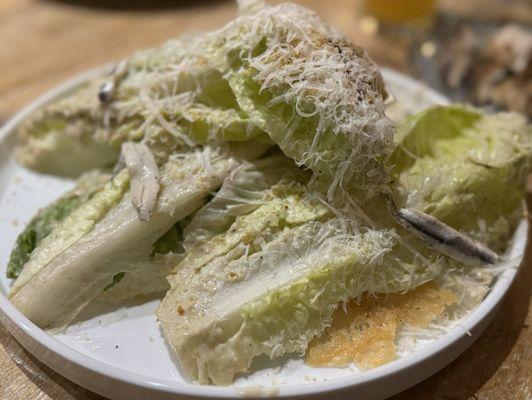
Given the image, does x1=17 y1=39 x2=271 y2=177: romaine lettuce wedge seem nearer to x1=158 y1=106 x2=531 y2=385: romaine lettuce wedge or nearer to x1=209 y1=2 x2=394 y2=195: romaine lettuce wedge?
x1=209 y1=2 x2=394 y2=195: romaine lettuce wedge

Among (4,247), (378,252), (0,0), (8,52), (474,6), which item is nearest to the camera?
(378,252)

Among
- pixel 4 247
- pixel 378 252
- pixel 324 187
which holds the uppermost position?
pixel 4 247

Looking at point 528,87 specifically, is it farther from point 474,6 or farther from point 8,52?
point 8,52

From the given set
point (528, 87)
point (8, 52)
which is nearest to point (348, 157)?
point (528, 87)

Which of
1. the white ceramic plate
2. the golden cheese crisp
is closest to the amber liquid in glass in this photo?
the white ceramic plate

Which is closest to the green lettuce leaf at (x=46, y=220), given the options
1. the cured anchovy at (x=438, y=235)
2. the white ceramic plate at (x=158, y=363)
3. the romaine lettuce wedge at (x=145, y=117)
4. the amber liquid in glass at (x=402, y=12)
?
the white ceramic plate at (x=158, y=363)

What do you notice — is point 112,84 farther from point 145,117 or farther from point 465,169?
point 465,169

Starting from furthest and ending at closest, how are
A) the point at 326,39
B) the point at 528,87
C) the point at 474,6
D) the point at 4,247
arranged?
1. the point at 474,6
2. the point at 528,87
3. the point at 4,247
4. the point at 326,39
